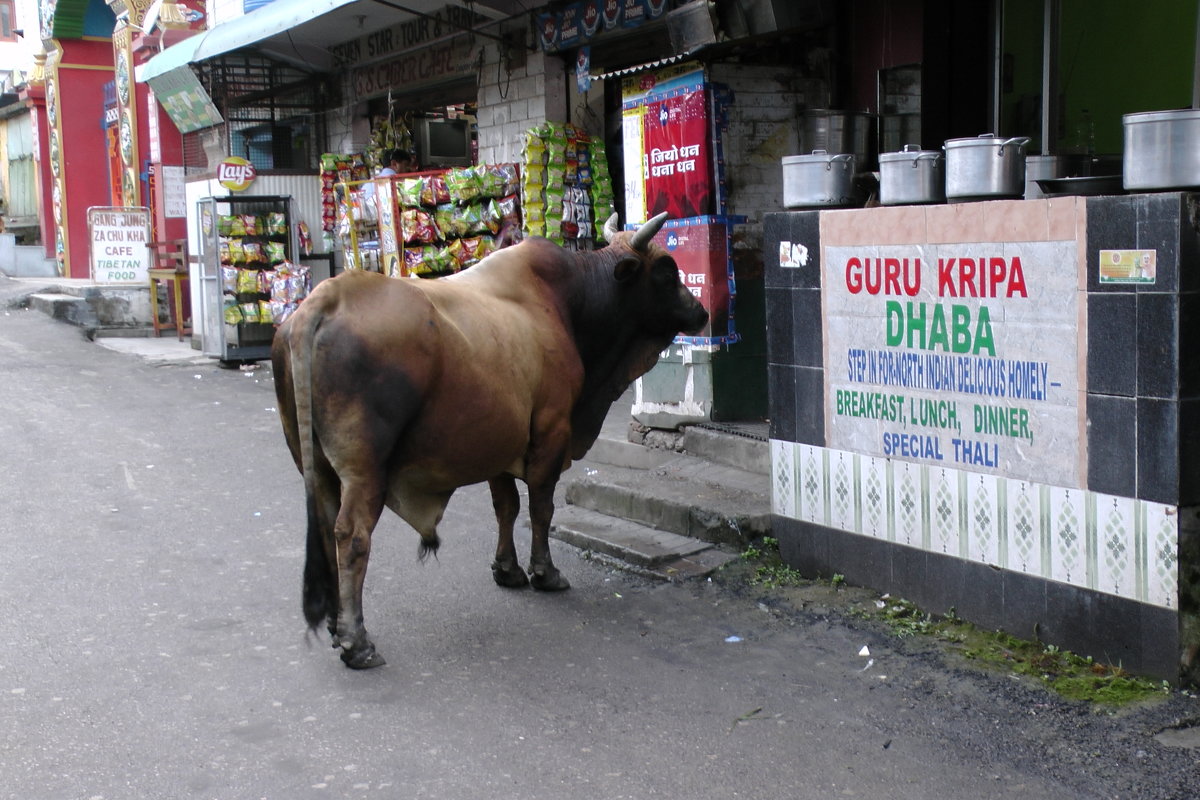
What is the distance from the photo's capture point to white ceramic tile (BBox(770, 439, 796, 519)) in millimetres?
6125

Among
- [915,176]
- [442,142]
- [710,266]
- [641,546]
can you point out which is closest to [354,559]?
[641,546]

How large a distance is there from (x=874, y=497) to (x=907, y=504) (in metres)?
0.20

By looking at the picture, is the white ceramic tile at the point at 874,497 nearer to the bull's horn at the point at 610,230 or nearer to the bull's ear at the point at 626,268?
the bull's ear at the point at 626,268

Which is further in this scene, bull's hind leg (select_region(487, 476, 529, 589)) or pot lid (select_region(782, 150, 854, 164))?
bull's hind leg (select_region(487, 476, 529, 589))

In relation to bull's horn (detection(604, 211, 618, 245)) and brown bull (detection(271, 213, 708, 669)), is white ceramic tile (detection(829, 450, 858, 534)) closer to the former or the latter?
brown bull (detection(271, 213, 708, 669))

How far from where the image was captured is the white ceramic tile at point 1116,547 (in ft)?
15.1

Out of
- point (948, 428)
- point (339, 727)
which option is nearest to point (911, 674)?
point (948, 428)

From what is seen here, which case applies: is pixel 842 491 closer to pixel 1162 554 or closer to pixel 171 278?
pixel 1162 554

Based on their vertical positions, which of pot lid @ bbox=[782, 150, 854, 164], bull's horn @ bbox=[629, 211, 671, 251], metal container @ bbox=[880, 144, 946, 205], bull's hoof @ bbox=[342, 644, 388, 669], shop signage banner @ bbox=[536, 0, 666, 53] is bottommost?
bull's hoof @ bbox=[342, 644, 388, 669]

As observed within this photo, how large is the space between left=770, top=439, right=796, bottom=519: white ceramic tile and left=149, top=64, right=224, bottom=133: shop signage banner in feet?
34.5

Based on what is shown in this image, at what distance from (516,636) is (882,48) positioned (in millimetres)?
4518

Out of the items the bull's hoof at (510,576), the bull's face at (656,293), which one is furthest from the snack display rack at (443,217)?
the bull's hoof at (510,576)

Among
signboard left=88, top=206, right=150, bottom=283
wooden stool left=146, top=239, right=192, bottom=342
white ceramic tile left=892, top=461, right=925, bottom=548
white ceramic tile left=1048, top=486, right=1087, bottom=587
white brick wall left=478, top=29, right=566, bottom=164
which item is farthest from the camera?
signboard left=88, top=206, right=150, bottom=283

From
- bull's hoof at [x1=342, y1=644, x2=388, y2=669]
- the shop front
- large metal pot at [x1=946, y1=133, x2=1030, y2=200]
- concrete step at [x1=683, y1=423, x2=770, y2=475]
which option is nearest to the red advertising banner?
concrete step at [x1=683, y1=423, x2=770, y2=475]
